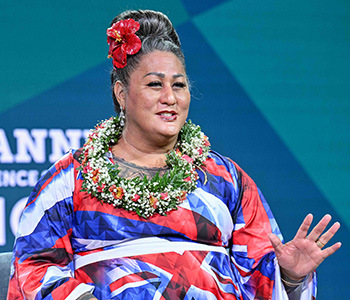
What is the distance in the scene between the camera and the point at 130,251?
1786 millimetres

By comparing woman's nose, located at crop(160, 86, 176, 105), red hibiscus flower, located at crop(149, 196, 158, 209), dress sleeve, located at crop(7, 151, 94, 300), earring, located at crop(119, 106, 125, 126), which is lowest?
dress sleeve, located at crop(7, 151, 94, 300)

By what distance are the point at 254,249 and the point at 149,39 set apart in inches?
34.1

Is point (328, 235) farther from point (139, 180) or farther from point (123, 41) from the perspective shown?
point (123, 41)

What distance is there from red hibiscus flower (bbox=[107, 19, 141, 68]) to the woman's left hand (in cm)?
83

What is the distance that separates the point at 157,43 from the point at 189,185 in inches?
21.2

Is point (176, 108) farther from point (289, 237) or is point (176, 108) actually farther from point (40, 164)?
point (289, 237)

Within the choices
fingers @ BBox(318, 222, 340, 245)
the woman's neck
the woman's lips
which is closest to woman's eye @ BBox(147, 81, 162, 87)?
the woman's lips

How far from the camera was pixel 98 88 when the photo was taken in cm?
293

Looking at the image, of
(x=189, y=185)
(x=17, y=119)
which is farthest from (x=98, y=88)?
(x=189, y=185)

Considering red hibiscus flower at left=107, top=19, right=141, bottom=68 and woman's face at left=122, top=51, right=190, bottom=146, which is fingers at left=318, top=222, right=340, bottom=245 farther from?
red hibiscus flower at left=107, top=19, right=141, bottom=68

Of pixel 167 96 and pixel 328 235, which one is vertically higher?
pixel 167 96

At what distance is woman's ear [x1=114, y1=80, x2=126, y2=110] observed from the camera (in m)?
2.00

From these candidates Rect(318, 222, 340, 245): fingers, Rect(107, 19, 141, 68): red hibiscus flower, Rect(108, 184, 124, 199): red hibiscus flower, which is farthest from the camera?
Rect(107, 19, 141, 68): red hibiscus flower

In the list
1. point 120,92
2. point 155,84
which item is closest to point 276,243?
point 155,84
